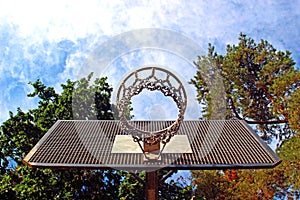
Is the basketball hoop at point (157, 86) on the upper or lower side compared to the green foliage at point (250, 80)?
lower

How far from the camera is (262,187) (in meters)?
14.6

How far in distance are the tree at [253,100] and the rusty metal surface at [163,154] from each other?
4.55 m

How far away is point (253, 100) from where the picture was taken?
1841cm

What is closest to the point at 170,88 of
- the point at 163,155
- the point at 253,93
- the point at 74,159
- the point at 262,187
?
the point at 163,155

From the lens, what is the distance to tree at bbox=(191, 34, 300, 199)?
1462 centimetres

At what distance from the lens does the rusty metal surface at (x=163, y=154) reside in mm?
8375

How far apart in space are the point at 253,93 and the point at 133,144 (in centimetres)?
1061

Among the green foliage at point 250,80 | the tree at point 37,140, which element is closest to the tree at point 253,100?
the green foliage at point 250,80

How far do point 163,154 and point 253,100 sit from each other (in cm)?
1080

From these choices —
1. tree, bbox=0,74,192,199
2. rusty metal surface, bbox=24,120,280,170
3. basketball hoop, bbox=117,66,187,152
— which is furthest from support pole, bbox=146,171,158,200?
tree, bbox=0,74,192,199

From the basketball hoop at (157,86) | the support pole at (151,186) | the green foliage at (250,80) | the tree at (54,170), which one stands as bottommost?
the support pole at (151,186)

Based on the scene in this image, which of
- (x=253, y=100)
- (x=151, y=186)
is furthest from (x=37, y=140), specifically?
(x=253, y=100)

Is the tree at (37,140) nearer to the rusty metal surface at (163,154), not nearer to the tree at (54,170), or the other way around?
the tree at (54,170)

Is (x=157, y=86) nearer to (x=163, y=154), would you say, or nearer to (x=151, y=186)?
(x=163, y=154)
